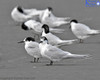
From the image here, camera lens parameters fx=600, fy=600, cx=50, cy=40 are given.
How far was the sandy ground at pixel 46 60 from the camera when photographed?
36.3 feet

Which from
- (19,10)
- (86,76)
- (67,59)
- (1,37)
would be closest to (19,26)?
(19,10)

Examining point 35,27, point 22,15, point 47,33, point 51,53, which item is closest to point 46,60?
point 51,53

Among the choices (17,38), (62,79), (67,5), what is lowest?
(62,79)

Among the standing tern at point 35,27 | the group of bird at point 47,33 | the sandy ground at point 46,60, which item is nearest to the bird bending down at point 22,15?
the group of bird at point 47,33

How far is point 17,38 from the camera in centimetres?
1727

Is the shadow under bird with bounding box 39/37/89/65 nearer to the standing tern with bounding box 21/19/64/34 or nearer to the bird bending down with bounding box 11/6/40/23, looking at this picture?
the standing tern with bounding box 21/19/64/34

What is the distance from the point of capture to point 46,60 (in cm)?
1341

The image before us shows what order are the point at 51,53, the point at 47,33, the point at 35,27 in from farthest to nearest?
1. the point at 35,27
2. the point at 47,33
3. the point at 51,53

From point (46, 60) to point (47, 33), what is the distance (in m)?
1.77

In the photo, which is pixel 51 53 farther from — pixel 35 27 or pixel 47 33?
pixel 35 27

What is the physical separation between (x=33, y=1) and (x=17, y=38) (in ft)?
29.0

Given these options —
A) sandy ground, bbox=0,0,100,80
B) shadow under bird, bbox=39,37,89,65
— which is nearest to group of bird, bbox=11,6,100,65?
shadow under bird, bbox=39,37,89,65

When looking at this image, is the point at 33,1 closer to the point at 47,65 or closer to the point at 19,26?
the point at 19,26

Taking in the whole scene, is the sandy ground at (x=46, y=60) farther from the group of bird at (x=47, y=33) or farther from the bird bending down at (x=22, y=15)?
the bird bending down at (x=22, y=15)
